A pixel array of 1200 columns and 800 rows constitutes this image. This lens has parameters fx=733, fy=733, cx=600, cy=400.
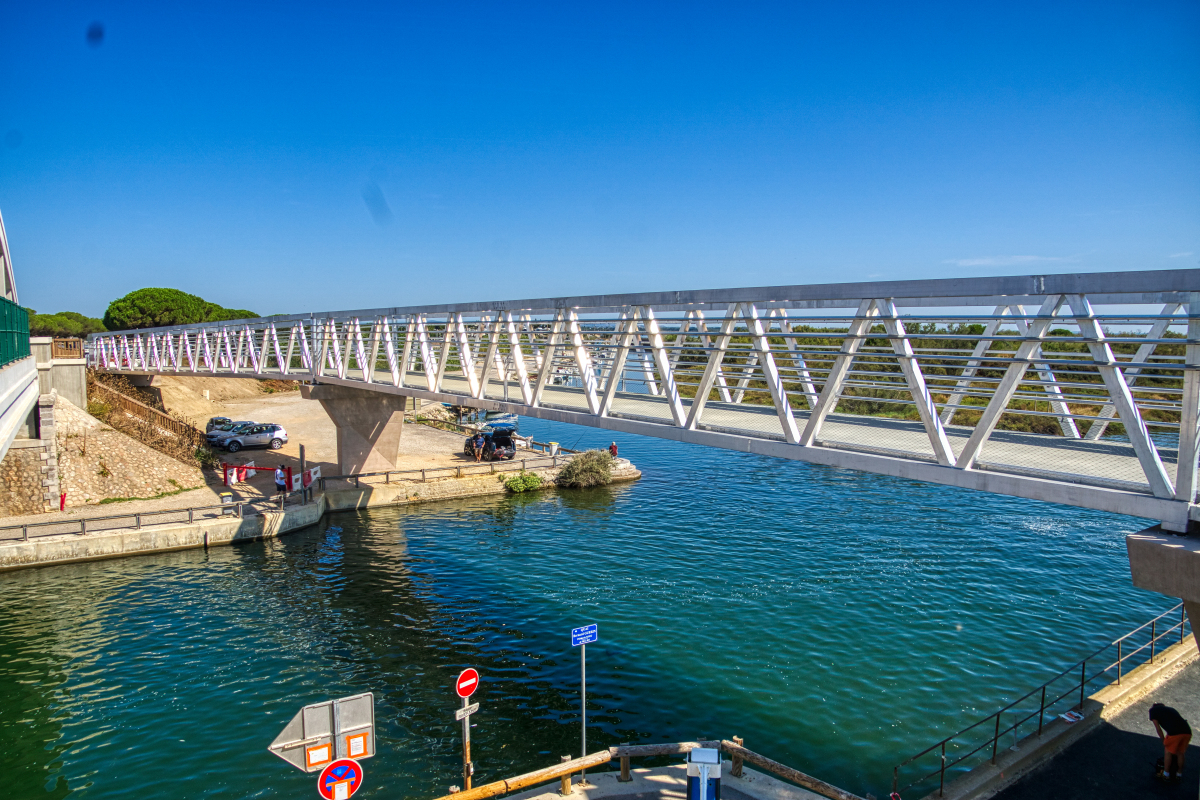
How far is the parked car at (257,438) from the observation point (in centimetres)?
3569

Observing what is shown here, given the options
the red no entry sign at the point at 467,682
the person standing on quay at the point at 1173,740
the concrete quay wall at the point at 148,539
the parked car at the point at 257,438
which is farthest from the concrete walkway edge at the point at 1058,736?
the parked car at the point at 257,438

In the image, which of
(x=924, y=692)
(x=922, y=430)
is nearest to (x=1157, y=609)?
(x=924, y=692)

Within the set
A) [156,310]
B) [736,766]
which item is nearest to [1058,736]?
[736,766]

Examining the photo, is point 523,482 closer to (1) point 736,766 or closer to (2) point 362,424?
(2) point 362,424

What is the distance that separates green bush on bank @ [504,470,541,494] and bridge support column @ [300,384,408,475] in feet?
16.9

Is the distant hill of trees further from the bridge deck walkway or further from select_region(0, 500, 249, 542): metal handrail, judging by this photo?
the bridge deck walkway

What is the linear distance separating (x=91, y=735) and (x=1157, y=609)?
23284mm

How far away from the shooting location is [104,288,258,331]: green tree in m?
68.2

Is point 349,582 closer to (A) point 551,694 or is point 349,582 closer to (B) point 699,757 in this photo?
(A) point 551,694

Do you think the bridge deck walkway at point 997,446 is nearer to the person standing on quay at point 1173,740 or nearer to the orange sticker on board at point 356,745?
the person standing on quay at point 1173,740

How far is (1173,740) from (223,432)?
123 feet

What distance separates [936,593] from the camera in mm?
18828

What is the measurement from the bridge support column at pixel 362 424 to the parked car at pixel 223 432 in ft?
27.5

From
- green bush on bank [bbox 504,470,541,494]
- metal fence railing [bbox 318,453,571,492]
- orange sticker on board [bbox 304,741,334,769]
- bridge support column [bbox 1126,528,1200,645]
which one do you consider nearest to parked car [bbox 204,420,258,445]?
metal fence railing [bbox 318,453,571,492]
